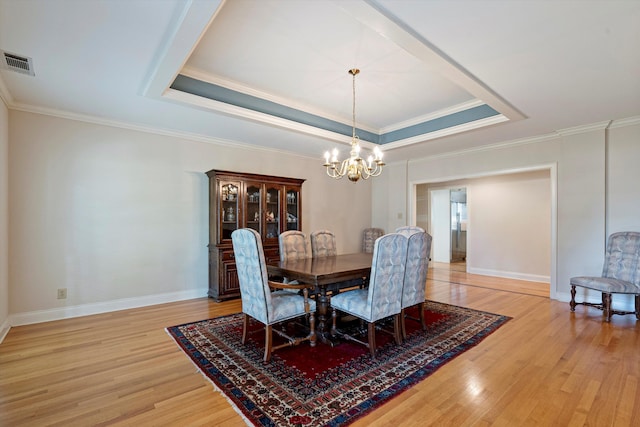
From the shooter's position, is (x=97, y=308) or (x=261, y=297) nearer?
(x=261, y=297)

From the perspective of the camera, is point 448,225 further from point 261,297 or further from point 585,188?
point 261,297

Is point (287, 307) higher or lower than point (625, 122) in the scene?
lower

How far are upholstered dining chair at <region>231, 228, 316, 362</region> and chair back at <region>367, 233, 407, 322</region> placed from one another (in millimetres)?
577

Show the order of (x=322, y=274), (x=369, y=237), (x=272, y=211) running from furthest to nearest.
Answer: (x=369, y=237) < (x=272, y=211) < (x=322, y=274)

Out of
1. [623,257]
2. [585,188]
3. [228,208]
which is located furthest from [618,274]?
[228,208]

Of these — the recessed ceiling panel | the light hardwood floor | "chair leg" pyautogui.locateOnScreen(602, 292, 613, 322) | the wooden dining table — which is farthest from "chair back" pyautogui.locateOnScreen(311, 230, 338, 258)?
"chair leg" pyautogui.locateOnScreen(602, 292, 613, 322)

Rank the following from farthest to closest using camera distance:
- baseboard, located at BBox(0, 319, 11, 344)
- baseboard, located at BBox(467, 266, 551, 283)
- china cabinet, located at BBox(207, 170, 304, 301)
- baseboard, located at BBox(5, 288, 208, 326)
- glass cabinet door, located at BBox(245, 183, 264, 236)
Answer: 1. baseboard, located at BBox(467, 266, 551, 283)
2. glass cabinet door, located at BBox(245, 183, 264, 236)
3. china cabinet, located at BBox(207, 170, 304, 301)
4. baseboard, located at BBox(5, 288, 208, 326)
5. baseboard, located at BBox(0, 319, 11, 344)

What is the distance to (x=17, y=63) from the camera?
2508 mm

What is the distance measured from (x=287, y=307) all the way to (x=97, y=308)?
108 inches

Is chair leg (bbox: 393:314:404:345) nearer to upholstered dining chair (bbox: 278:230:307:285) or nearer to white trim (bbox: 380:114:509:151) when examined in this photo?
upholstered dining chair (bbox: 278:230:307:285)

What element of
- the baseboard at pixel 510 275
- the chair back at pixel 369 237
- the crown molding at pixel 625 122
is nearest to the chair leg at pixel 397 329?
the chair back at pixel 369 237

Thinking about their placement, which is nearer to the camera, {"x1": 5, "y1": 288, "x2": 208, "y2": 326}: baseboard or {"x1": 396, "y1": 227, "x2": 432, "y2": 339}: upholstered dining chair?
{"x1": 396, "y1": 227, "x2": 432, "y2": 339}: upholstered dining chair

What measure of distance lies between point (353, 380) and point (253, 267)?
45.0 inches

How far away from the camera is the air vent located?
94.8 inches
